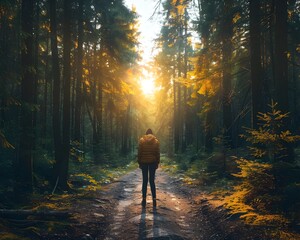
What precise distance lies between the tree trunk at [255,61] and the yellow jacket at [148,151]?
12.6 ft

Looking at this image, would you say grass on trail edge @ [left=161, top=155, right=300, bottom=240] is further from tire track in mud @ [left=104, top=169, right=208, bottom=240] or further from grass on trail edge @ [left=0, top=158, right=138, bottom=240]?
grass on trail edge @ [left=0, top=158, right=138, bottom=240]

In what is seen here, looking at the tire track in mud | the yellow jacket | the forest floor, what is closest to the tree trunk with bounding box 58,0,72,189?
the forest floor

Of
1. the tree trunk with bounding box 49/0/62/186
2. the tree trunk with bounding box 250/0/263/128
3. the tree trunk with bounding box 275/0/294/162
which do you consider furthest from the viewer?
the tree trunk with bounding box 49/0/62/186

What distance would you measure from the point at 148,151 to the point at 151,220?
256 centimetres

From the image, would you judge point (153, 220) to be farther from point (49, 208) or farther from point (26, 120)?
point (26, 120)

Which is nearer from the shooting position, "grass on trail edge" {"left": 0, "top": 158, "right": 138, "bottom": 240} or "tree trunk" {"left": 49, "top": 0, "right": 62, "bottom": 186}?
"grass on trail edge" {"left": 0, "top": 158, "right": 138, "bottom": 240}

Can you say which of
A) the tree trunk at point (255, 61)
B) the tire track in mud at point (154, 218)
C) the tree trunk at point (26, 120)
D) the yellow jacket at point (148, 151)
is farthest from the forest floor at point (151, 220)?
the tree trunk at point (255, 61)

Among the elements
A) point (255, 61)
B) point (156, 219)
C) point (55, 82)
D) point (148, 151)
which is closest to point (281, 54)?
point (255, 61)

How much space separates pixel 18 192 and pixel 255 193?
6724 mm

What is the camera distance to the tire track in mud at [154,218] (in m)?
6.42

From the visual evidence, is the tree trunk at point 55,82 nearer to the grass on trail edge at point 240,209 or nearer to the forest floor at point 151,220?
the forest floor at point 151,220

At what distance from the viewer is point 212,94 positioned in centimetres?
1477

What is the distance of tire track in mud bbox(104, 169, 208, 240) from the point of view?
21.1 feet

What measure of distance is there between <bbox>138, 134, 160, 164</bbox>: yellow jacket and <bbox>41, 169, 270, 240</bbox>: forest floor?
1376 millimetres
